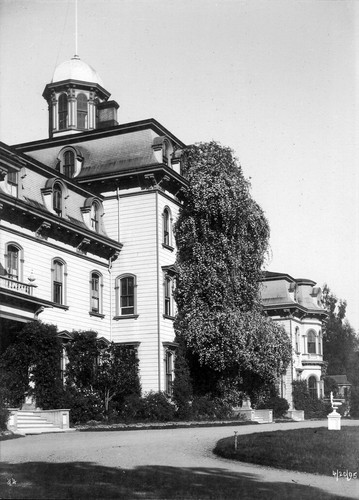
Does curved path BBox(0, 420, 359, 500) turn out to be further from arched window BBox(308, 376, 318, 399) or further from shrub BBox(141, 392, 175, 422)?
arched window BBox(308, 376, 318, 399)

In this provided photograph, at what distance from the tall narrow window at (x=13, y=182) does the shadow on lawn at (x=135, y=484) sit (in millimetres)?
16904

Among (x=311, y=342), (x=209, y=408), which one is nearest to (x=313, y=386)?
(x=311, y=342)

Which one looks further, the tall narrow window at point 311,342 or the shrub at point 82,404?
the tall narrow window at point 311,342

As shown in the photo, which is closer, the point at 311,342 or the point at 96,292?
the point at 96,292

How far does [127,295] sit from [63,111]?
43.2 feet

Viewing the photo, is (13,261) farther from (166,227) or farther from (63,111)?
(63,111)

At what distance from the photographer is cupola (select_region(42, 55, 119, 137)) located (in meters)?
40.3

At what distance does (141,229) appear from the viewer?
110 feet

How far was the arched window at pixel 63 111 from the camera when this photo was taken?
40406mm

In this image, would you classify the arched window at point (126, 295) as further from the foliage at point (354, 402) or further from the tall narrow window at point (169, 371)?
the foliage at point (354, 402)

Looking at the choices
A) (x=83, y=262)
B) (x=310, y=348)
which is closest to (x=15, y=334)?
(x=83, y=262)

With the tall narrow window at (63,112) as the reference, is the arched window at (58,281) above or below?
below

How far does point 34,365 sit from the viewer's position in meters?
25.6

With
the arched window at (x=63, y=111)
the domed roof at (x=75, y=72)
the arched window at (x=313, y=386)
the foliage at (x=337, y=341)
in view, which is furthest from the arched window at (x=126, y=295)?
the foliage at (x=337, y=341)
